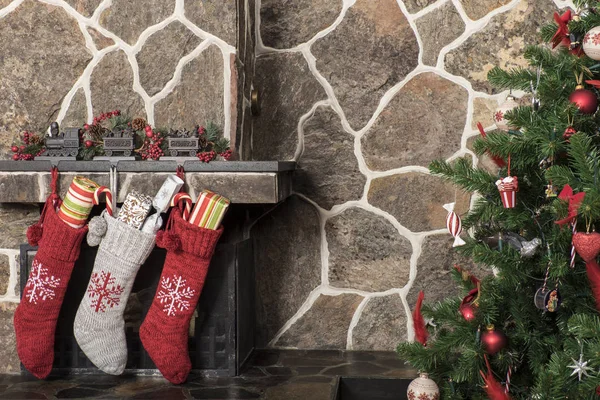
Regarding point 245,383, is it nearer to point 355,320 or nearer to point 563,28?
point 355,320

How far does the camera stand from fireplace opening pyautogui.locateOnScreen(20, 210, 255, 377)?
2473 millimetres

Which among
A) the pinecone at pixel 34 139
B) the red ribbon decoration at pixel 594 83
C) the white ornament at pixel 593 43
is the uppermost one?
the white ornament at pixel 593 43

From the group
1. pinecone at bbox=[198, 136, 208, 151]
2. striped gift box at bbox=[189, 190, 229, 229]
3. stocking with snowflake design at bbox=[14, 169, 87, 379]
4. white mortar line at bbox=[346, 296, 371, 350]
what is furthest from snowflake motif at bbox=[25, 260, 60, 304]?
white mortar line at bbox=[346, 296, 371, 350]

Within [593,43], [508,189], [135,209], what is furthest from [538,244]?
[135,209]

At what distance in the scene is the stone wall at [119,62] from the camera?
2.46 meters

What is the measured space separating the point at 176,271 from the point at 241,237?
392 mm

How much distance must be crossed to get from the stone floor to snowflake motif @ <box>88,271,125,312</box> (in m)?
0.27

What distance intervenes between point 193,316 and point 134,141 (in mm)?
618

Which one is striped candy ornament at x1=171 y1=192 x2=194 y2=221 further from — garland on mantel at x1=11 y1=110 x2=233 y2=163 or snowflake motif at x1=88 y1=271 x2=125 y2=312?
snowflake motif at x1=88 y1=271 x2=125 y2=312

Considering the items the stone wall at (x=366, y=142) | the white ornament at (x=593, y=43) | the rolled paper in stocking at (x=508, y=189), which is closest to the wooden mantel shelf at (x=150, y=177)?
the stone wall at (x=366, y=142)

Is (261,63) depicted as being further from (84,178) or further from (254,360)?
(254,360)

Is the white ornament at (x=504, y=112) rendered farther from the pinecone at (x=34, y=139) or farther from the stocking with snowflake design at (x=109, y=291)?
the pinecone at (x=34, y=139)

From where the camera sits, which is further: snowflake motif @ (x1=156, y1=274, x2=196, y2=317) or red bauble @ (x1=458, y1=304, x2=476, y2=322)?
snowflake motif @ (x1=156, y1=274, x2=196, y2=317)

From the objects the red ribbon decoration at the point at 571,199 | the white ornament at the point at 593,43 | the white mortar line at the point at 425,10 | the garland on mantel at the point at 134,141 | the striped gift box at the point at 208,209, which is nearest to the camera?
the red ribbon decoration at the point at 571,199
